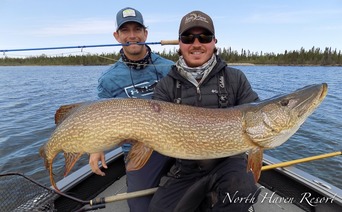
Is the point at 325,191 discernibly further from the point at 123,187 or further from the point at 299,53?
the point at 299,53

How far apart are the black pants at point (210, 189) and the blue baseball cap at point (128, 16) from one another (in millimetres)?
1715

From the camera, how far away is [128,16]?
3.08 m

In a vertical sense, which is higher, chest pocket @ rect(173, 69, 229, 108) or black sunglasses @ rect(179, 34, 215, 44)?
black sunglasses @ rect(179, 34, 215, 44)

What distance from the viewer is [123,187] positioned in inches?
134

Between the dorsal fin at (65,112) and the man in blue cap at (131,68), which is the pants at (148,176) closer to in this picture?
the man in blue cap at (131,68)

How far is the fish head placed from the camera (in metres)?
1.98

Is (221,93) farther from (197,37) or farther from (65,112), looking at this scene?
(65,112)

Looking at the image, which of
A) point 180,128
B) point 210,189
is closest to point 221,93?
point 180,128

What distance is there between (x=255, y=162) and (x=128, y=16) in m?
2.11

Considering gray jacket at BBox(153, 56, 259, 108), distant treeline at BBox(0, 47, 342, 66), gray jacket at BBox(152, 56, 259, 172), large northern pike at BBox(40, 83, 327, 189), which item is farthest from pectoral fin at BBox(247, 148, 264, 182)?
distant treeline at BBox(0, 47, 342, 66)

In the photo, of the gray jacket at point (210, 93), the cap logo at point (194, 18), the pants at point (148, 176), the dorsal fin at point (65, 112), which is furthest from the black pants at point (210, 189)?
the cap logo at point (194, 18)

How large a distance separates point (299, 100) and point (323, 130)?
6.53 meters

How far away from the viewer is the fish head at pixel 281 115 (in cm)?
198

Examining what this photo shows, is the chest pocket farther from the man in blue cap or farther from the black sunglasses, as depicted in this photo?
the man in blue cap
